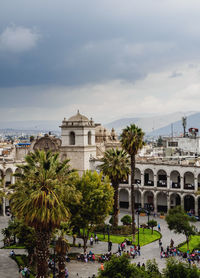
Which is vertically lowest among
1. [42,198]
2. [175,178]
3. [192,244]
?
[192,244]

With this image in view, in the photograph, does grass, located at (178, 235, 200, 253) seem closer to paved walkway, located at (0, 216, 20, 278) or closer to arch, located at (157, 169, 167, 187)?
arch, located at (157, 169, 167, 187)

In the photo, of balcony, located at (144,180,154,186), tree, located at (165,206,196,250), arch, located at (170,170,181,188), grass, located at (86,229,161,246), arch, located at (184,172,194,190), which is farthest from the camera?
balcony, located at (144,180,154,186)

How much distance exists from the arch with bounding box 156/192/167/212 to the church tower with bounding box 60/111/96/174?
46.8 ft

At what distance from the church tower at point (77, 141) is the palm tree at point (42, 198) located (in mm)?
40153

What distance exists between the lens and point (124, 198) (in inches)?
2911

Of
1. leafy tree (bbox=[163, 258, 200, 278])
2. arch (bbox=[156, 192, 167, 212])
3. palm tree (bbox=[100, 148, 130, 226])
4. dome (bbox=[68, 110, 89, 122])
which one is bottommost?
arch (bbox=[156, 192, 167, 212])

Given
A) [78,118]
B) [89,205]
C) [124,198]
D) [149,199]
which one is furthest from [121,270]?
[78,118]

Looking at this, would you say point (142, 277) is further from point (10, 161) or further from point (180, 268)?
point (10, 161)

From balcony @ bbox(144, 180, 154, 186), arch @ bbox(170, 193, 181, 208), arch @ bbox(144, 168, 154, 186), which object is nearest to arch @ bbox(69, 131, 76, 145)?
arch @ bbox(144, 168, 154, 186)

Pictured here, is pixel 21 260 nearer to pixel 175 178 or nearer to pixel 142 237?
pixel 142 237

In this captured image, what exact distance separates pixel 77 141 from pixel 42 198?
146 feet

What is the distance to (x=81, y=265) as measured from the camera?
4038cm

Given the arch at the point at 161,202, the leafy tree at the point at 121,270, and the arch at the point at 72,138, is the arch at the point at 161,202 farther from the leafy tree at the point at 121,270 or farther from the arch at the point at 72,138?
the leafy tree at the point at 121,270

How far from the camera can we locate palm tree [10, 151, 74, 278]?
2858 cm
